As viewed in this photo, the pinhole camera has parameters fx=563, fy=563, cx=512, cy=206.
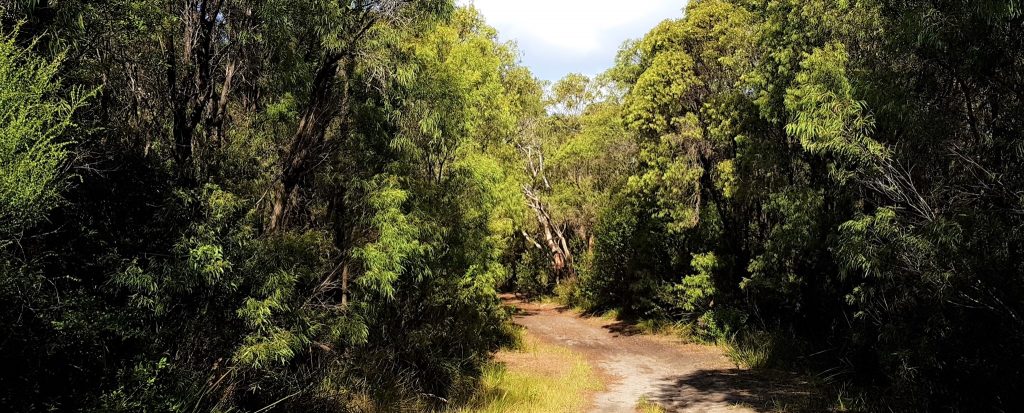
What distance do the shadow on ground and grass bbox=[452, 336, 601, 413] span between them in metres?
1.57

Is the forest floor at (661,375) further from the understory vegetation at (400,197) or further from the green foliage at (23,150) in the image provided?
the green foliage at (23,150)

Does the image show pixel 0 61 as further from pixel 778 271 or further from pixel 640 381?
pixel 778 271

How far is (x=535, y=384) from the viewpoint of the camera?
11727 mm

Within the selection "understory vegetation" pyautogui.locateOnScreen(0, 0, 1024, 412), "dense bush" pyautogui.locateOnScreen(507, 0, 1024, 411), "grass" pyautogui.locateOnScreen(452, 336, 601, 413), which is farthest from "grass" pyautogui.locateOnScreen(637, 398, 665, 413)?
"dense bush" pyautogui.locateOnScreen(507, 0, 1024, 411)

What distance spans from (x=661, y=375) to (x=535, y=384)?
9.53 feet

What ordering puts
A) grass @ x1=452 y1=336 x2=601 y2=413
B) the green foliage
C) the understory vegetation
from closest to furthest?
the green foliage < the understory vegetation < grass @ x1=452 y1=336 x2=601 y2=413

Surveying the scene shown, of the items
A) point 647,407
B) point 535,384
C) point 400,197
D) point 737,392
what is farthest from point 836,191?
point 400,197

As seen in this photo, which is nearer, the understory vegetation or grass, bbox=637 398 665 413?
the understory vegetation

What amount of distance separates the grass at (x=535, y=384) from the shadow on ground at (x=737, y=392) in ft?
5.15

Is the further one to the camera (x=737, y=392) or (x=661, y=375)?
(x=661, y=375)

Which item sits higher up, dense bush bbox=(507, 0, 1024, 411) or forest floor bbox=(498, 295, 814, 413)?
dense bush bbox=(507, 0, 1024, 411)

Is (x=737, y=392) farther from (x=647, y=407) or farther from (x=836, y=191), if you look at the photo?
(x=836, y=191)

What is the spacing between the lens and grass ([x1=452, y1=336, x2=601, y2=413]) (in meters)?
9.78

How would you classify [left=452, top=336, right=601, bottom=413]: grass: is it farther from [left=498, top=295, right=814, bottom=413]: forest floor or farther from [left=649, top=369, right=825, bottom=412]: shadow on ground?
[left=649, top=369, right=825, bottom=412]: shadow on ground
